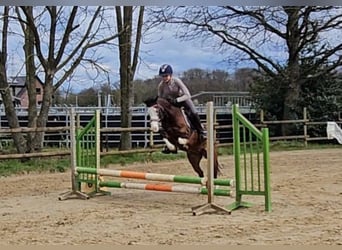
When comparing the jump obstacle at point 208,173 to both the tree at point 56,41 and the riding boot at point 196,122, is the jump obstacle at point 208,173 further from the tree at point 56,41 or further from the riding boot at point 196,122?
the tree at point 56,41

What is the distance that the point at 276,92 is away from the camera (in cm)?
492

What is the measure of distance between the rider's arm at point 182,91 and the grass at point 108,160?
0.45 metres

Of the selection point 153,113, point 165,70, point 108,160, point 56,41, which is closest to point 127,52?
point 165,70

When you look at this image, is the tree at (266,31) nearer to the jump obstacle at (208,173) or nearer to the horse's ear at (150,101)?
the horse's ear at (150,101)

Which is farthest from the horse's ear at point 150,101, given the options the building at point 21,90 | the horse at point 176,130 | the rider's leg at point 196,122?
the building at point 21,90

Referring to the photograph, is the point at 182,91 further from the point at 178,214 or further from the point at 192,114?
the point at 178,214

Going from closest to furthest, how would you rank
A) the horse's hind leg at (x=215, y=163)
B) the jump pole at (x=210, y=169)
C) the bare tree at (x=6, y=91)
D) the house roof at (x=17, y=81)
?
the jump pole at (x=210, y=169)
the horse's hind leg at (x=215, y=163)
the bare tree at (x=6, y=91)
the house roof at (x=17, y=81)

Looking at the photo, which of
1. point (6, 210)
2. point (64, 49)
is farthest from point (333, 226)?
point (64, 49)

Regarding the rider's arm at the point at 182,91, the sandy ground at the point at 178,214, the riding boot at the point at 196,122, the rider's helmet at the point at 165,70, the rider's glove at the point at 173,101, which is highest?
the rider's helmet at the point at 165,70

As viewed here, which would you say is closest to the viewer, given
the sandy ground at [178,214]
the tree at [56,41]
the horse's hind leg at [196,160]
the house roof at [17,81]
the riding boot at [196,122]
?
the sandy ground at [178,214]

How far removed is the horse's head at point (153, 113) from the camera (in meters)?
4.45

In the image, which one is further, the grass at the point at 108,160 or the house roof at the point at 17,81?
the house roof at the point at 17,81

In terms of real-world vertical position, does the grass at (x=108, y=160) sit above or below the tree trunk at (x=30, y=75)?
below

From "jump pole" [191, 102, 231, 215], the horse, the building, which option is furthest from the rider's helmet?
the building
